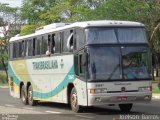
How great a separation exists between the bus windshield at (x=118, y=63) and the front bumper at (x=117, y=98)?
1.84 ft

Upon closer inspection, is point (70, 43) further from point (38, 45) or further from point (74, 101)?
point (38, 45)

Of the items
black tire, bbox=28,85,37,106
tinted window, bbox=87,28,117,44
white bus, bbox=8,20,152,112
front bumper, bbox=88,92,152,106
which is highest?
tinted window, bbox=87,28,117,44

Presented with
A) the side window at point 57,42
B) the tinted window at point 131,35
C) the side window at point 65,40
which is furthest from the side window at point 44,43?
the tinted window at point 131,35

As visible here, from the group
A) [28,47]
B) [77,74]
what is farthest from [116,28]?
[28,47]

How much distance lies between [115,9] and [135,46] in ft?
86.5

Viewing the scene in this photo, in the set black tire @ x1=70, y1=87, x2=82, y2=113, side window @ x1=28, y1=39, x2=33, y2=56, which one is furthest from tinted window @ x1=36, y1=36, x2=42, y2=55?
black tire @ x1=70, y1=87, x2=82, y2=113

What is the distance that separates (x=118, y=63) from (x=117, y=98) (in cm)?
121

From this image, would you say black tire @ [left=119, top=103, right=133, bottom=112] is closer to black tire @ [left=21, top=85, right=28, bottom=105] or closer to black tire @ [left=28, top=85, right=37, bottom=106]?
black tire @ [left=28, top=85, right=37, bottom=106]

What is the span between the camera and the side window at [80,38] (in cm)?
1817

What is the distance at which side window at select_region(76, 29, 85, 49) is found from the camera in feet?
59.6

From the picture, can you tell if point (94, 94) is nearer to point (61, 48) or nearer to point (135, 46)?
point (135, 46)

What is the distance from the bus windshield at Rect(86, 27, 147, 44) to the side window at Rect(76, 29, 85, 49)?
31 centimetres

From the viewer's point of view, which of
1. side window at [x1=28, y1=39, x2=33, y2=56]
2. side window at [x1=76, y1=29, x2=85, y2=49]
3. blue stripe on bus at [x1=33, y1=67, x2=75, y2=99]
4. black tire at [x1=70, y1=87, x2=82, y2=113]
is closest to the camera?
side window at [x1=76, y1=29, x2=85, y2=49]

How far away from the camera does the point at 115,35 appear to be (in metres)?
18.1
